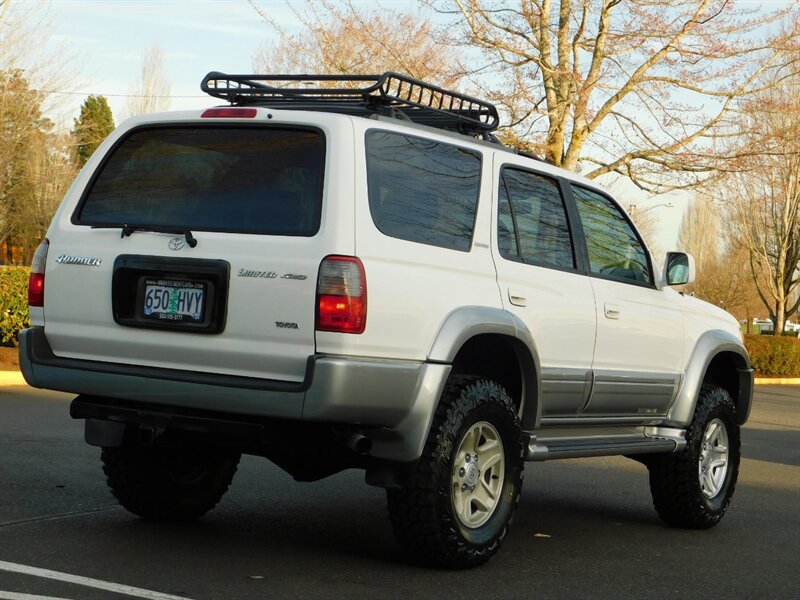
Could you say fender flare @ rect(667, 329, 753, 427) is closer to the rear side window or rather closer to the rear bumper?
the rear side window

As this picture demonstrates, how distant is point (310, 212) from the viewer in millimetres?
5215

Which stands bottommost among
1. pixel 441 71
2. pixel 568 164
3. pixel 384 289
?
pixel 384 289

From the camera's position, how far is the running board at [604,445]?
623 centimetres

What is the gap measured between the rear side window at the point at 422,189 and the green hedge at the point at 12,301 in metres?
12.3

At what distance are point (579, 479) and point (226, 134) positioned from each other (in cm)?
517

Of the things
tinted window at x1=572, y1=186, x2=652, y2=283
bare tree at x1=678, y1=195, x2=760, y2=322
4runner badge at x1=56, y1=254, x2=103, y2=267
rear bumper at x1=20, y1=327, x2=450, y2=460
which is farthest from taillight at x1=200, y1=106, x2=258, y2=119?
bare tree at x1=678, y1=195, x2=760, y2=322

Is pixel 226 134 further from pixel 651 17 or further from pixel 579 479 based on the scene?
pixel 651 17

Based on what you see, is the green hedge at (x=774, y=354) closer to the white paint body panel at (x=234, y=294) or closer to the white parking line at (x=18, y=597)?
the white paint body panel at (x=234, y=294)

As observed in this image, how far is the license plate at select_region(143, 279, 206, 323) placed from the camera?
5238 millimetres

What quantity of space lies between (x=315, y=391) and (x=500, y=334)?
1241 mm

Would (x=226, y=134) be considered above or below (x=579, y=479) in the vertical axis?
above

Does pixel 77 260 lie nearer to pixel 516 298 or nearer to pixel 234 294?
pixel 234 294

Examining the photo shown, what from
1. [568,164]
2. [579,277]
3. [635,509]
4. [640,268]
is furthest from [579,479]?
[568,164]

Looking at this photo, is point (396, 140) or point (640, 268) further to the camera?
point (640, 268)
